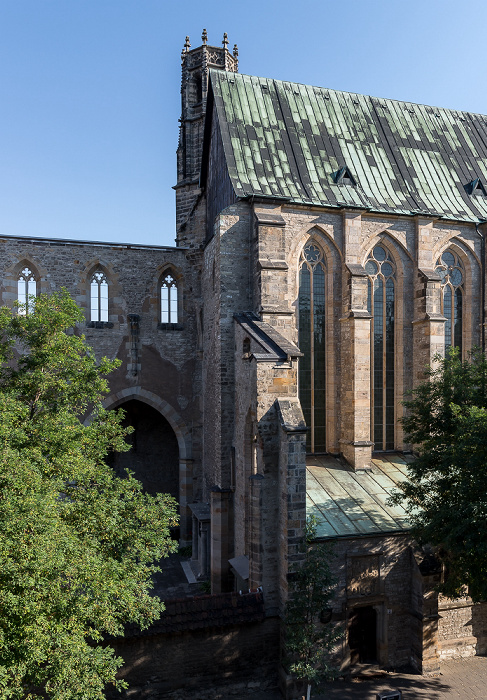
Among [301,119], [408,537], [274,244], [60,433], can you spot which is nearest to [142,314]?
[274,244]

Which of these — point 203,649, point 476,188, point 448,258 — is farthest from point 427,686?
point 476,188

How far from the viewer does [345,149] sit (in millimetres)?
21812

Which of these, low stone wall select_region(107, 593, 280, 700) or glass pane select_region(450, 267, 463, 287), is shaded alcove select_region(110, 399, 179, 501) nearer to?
low stone wall select_region(107, 593, 280, 700)

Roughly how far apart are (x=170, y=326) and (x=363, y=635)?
14.9 metres

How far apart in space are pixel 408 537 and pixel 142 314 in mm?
14782

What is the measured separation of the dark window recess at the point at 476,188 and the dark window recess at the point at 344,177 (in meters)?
5.86

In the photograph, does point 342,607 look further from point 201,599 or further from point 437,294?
point 437,294

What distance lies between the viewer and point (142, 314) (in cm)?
2383

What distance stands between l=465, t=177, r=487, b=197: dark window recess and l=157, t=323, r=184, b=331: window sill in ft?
47.5

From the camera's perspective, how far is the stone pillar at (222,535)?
59.4 feet

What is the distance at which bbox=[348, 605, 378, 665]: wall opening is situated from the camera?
1562cm

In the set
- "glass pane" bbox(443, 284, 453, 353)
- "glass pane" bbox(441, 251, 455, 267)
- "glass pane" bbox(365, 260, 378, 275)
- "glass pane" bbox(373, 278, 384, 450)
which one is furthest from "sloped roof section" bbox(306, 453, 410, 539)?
"glass pane" bbox(441, 251, 455, 267)

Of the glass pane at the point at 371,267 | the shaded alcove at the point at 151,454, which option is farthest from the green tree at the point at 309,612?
the shaded alcove at the point at 151,454

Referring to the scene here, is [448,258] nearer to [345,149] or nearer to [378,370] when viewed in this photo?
[378,370]
